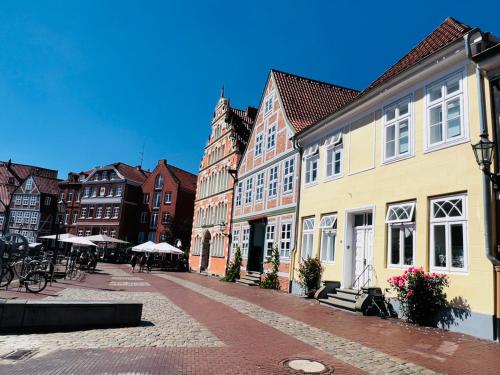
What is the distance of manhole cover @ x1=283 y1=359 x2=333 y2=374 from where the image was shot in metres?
6.02

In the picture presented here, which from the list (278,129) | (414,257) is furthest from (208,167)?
(414,257)

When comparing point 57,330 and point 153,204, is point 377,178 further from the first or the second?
point 153,204

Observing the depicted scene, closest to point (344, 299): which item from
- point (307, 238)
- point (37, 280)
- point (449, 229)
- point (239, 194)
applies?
point (449, 229)

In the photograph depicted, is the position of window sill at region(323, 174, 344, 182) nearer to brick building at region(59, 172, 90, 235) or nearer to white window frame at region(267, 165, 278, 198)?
white window frame at region(267, 165, 278, 198)

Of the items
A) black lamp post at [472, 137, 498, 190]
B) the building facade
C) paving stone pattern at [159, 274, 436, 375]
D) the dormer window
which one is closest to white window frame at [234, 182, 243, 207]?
the building facade

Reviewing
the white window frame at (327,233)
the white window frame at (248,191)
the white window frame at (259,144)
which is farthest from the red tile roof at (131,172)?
the white window frame at (327,233)

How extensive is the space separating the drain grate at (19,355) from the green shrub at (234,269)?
18940 mm

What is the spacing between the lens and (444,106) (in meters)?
11.2

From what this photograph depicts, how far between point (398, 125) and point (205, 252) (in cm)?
2489

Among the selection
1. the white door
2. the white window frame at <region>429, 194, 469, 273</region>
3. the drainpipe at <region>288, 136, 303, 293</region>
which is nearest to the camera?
the white window frame at <region>429, 194, 469, 273</region>

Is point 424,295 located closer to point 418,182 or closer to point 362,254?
point 418,182

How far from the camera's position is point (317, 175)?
17891 mm

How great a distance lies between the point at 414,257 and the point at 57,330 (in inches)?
365

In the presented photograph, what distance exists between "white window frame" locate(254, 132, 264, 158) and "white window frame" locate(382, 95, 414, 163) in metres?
12.4
